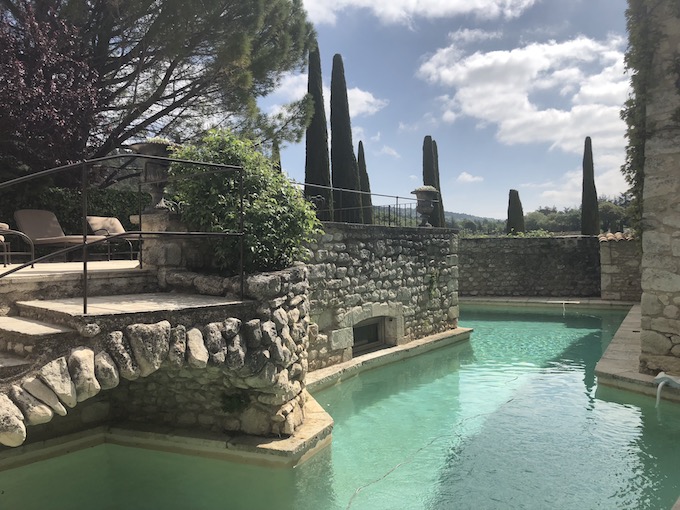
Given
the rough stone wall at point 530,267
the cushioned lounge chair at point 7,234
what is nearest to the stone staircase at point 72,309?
the cushioned lounge chair at point 7,234

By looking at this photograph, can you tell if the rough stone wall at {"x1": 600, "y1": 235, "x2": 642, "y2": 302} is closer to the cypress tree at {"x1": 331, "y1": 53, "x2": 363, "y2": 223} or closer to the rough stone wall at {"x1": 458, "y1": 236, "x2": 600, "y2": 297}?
the rough stone wall at {"x1": 458, "y1": 236, "x2": 600, "y2": 297}

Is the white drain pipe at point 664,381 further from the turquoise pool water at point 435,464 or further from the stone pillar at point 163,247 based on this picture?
the stone pillar at point 163,247

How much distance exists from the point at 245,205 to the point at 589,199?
1816cm

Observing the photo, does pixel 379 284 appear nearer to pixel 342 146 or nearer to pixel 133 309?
pixel 133 309

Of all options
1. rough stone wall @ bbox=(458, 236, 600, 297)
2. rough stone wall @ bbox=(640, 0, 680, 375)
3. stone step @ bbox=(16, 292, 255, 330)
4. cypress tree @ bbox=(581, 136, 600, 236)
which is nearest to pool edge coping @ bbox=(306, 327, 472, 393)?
stone step @ bbox=(16, 292, 255, 330)

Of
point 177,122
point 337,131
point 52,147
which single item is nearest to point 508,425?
point 52,147

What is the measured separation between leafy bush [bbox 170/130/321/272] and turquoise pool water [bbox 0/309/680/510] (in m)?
1.99

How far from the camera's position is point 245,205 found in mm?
4789

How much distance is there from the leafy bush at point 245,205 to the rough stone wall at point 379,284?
164 cm

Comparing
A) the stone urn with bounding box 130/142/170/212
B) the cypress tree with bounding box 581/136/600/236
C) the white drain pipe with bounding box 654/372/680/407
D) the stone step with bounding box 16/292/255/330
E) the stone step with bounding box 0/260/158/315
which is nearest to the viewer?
the stone step with bounding box 16/292/255/330

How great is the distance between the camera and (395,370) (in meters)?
8.02

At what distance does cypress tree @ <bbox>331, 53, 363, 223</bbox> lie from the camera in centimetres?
1712

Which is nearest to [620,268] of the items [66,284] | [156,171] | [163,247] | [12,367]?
[156,171]

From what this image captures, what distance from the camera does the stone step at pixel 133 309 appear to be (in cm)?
318
